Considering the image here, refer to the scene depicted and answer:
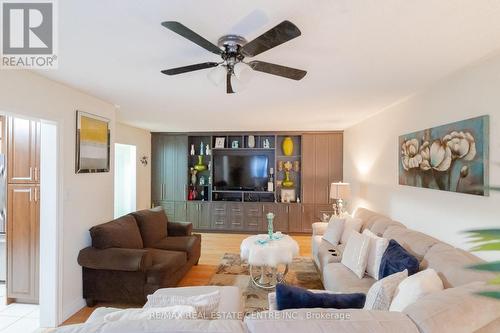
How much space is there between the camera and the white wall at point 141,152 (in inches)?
218

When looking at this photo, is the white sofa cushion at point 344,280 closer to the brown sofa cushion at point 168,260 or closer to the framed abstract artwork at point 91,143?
the brown sofa cushion at point 168,260

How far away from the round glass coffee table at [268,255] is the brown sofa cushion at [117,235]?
1429 millimetres

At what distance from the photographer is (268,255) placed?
10.7 feet

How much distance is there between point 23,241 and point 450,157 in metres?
4.59

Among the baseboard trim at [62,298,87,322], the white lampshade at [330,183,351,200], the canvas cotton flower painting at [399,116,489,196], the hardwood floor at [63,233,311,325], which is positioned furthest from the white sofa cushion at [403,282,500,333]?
the white lampshade at [330,183,351,200]

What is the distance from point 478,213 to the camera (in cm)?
214

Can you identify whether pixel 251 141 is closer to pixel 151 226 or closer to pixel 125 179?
pixel 125 179

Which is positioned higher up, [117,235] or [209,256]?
[117,235]

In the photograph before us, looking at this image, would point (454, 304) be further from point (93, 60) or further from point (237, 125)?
point (237, 125)

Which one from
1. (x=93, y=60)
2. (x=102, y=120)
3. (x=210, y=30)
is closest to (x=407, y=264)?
(x=210, y=30)

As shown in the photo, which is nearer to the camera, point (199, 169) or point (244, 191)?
point (244, 191)

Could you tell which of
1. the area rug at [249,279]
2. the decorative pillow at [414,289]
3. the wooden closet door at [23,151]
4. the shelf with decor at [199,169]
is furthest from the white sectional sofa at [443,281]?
the shelf with decor at [199,169]

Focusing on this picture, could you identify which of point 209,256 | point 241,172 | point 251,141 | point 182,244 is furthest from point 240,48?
point 241,172

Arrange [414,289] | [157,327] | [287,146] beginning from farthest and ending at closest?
1. [287,146]
2. [414,289]
3. [157,327]
